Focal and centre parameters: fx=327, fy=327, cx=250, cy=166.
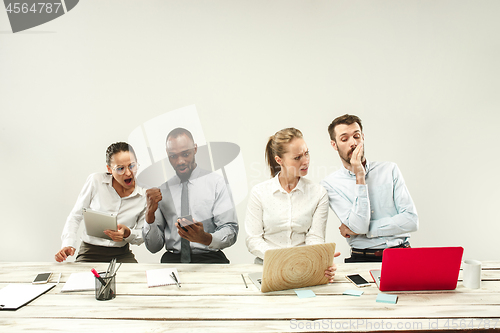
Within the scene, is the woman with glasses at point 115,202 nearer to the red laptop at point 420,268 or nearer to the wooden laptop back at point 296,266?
the wooden laptop back at point 296,266

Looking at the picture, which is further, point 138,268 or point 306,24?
point 306,24

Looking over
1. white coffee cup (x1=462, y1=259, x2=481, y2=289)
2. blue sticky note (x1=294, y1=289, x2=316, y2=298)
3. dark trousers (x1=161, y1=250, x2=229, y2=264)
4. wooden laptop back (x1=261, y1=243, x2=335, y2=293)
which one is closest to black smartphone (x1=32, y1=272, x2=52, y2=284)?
dark trousers (x1=161, y1=250, x2=229, y2=264)

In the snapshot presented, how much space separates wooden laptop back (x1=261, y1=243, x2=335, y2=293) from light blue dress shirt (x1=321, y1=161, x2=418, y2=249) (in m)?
0.75

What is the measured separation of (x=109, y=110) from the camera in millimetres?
2889

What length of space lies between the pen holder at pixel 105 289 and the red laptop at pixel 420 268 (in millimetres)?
1113

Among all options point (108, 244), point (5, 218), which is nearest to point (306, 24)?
point (108, 244)

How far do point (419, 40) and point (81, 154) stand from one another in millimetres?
3136

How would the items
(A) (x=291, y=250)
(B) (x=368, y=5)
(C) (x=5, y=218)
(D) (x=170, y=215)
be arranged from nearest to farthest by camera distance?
1. (A) (x=291, y=250)
2. (D) (x=170, y=215)
3. (B) (x=368, y=5)
4. (C) (x=5, y=218)

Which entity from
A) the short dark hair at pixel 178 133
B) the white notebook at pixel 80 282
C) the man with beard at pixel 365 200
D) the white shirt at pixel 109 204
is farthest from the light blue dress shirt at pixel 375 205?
the white notebook at pixel 80 282

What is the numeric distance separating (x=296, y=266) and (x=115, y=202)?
156cm

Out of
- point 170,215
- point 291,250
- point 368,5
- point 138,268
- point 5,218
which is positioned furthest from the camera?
point 5,218

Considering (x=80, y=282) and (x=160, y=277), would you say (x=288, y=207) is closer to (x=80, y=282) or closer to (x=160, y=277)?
(x=160, y=277)

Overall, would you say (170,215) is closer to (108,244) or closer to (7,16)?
(108,244)

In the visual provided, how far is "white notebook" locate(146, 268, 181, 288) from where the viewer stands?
1.47 metres
